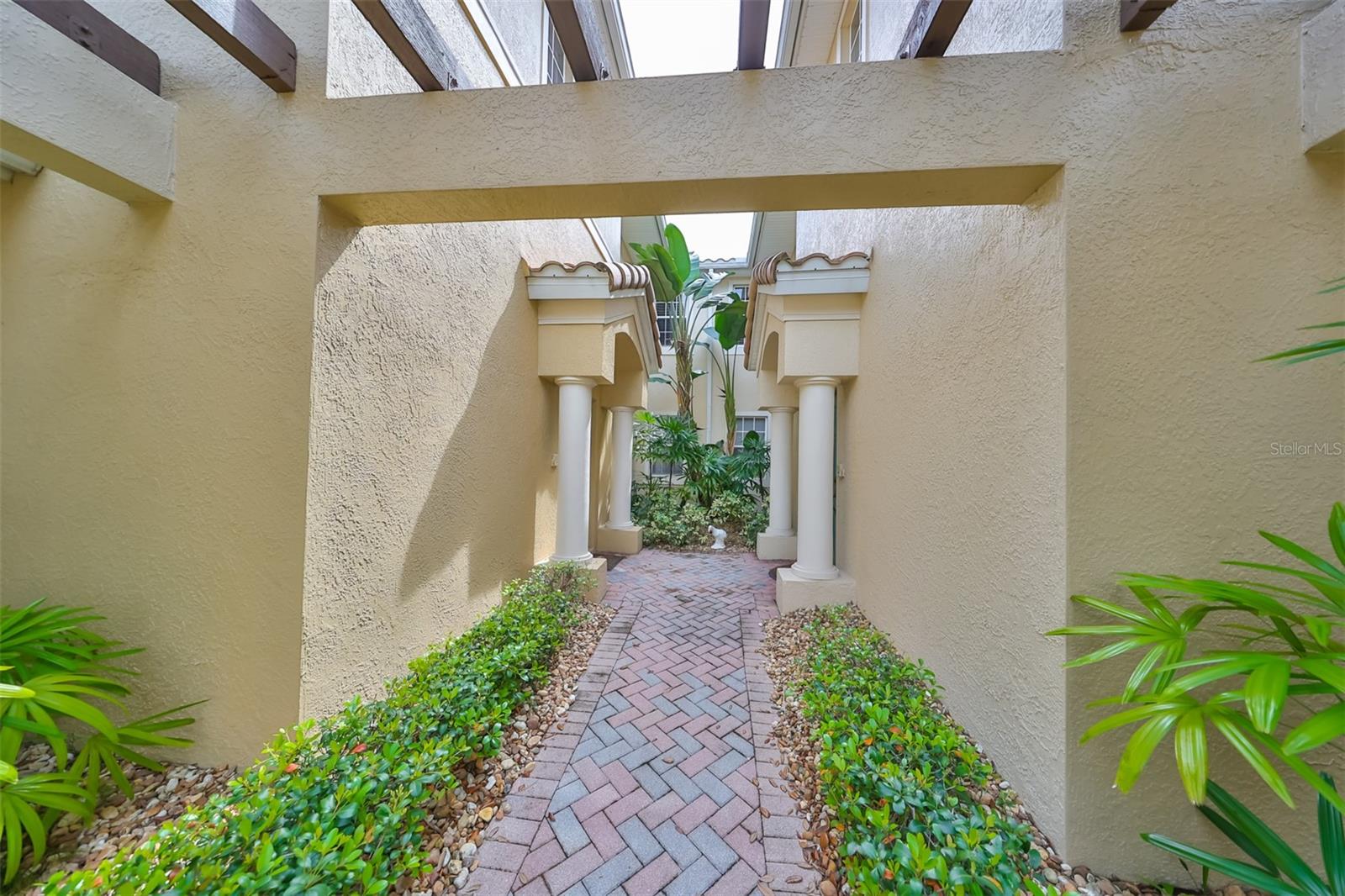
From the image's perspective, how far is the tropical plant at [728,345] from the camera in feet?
35.2

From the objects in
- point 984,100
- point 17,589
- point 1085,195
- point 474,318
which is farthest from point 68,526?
point 1085,195

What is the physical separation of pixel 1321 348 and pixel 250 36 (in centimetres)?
515

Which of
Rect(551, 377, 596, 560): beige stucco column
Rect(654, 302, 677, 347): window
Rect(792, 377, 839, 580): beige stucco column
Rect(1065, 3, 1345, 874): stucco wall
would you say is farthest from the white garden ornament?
Rect(1065, 3, 1345, 874): stucco wall

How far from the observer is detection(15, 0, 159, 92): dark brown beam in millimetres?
2295

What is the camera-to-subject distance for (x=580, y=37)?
2.37m

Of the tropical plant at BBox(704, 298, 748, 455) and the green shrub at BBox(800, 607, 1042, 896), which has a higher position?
the tropical plant at BBox(704, 298, 748, 455)

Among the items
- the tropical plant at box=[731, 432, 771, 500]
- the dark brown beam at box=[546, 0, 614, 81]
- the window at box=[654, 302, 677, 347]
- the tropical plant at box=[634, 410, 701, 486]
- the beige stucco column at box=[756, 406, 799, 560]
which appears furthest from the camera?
the window at box=[654, 302, 677, 347]

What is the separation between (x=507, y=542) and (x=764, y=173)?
4671 millimetres

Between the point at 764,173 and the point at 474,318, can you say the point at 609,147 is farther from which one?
the point at 474,318

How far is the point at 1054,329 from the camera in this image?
2.33 m

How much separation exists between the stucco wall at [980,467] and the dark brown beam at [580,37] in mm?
2555

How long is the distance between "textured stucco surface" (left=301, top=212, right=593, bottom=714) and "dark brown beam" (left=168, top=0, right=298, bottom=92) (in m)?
0.86

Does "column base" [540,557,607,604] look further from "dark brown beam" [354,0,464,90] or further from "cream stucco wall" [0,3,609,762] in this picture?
"dark brown beam" [354,0,464,90]

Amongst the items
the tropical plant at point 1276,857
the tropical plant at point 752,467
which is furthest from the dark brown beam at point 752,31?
the tropical plant at point 752,467
